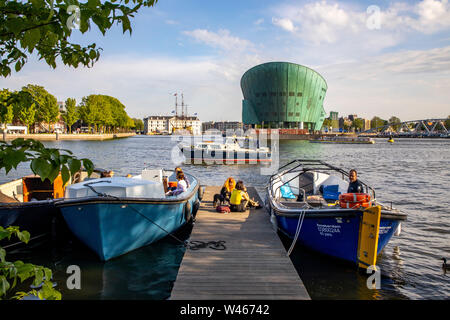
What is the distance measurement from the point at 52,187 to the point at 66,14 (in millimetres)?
11106

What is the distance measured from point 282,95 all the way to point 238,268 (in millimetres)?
114149

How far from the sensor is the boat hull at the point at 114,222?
8.54 m

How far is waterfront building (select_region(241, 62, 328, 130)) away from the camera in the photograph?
115 m

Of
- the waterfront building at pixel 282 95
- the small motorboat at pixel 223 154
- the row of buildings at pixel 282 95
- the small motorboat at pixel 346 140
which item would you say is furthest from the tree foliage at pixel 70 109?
the small motorboat at pixel 346 140

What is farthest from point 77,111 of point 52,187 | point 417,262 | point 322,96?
point 417,262

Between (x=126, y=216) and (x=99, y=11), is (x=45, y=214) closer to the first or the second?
(x=126, y=216)

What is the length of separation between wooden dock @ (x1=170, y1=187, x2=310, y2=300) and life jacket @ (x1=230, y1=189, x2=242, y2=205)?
4.31 ft

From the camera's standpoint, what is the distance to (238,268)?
7.56 m

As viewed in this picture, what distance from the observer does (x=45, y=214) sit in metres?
9.84

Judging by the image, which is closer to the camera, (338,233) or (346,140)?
(338,233)

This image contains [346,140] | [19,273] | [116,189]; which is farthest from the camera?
[346,140]
